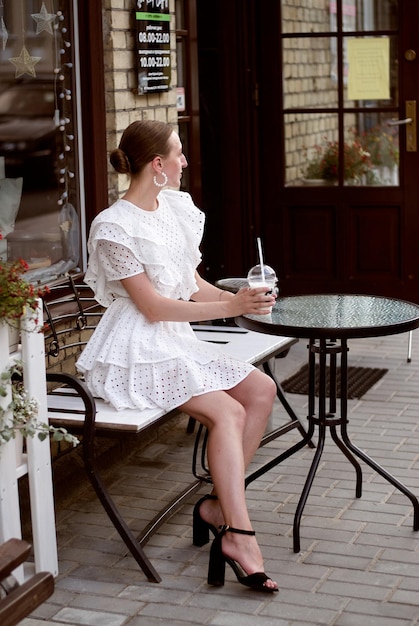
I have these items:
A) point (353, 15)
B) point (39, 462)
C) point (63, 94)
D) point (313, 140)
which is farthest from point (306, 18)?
point (39, 462)

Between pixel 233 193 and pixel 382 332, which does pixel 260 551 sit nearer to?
pixel 382 332

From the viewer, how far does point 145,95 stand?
5.20 metres

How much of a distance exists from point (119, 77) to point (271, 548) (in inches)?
86.2

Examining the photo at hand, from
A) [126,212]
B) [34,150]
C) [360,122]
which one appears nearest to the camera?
[126,212]

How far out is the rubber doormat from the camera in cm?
589

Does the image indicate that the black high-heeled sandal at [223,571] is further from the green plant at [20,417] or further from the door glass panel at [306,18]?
the door glass panel at [306,18]

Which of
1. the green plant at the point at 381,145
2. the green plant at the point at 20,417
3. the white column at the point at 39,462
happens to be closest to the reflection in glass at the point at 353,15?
the green plant at the point at 381,145

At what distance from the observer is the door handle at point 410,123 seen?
7152 millimetres

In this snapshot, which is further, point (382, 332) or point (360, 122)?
point (360, 122)

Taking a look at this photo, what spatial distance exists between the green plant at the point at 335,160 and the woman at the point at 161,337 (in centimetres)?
342

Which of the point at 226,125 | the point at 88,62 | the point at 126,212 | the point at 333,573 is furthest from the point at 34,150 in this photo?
the point at 226,125

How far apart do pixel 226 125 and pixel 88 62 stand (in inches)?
105

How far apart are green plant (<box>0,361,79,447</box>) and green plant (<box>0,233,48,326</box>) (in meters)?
0.17

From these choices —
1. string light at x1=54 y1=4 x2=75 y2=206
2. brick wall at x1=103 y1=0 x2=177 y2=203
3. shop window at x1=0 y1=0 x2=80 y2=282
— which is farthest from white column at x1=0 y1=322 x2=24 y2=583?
brick wall at x1=103 y1=0 x2=177 y2=203
